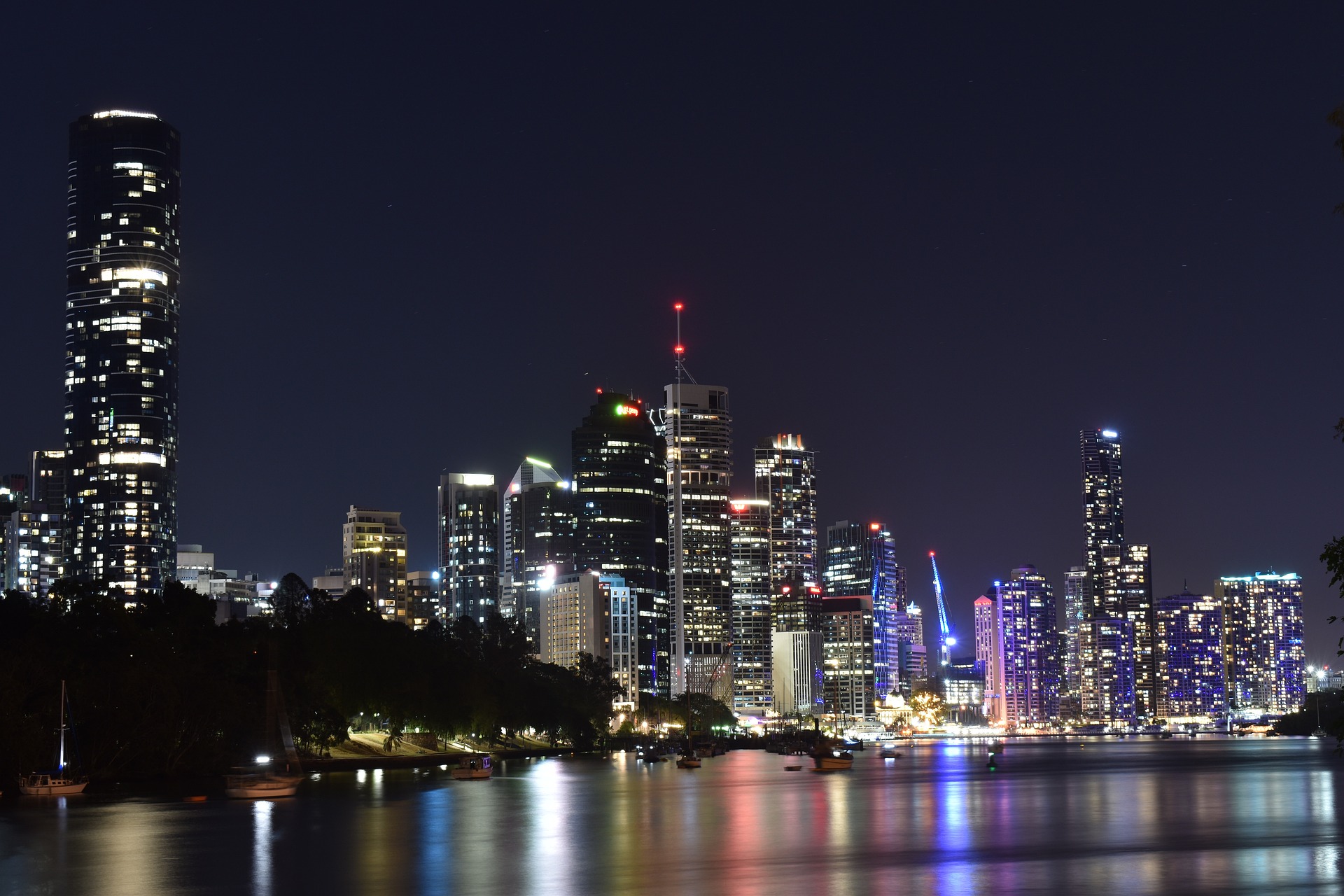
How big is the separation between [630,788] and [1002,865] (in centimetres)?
7333

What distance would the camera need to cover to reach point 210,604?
15312 centimetres

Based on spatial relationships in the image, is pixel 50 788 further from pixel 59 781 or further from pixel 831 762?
pixel 831 762

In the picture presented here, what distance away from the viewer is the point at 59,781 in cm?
→ 11481

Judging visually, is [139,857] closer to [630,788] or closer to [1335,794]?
[630,788]

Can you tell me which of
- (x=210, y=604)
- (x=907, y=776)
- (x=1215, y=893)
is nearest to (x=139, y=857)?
(x=1215, y=893)

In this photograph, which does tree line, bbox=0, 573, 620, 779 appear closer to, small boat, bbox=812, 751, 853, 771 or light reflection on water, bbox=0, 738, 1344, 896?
light reflection on water, bbox=0, 738, 1344, 896

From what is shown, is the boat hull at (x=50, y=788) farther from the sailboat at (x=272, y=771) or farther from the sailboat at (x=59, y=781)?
the sailboat at (x=272, y=771)

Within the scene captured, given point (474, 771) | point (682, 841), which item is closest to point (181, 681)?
point (474, 771)

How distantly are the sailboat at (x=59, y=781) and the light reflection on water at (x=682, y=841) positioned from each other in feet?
7.40

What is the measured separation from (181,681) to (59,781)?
52.0 ft

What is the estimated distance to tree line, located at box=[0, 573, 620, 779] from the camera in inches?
4675

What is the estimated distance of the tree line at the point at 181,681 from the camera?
4675 inches

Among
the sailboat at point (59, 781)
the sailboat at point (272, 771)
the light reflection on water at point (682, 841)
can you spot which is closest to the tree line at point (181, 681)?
the sailboat at point (59, 781)

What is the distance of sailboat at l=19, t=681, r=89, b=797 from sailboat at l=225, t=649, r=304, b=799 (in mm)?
10650
